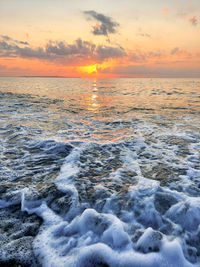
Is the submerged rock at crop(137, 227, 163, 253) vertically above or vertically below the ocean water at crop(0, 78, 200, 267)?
above

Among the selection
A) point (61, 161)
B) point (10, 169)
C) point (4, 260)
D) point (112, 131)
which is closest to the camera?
point (4, 260)

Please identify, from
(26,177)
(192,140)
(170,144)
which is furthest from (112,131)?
(26,177)

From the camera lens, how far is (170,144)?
255 inches

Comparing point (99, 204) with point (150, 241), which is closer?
point (150, 241)

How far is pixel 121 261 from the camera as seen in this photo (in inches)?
86.2

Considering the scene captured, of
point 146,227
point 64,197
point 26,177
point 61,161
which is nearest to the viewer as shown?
point 146,227

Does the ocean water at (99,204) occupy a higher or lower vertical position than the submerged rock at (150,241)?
lower

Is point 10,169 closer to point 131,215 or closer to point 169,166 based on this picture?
point 131,215

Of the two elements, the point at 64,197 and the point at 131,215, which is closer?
the point at 131,215

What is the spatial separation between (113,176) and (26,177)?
7.12ft

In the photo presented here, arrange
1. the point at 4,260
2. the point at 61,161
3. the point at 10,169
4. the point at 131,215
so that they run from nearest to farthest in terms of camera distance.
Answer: the point at 4,260, the point at 131,215, the point at 10,169, the point at 61,161

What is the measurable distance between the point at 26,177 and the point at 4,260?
2123 millimetres

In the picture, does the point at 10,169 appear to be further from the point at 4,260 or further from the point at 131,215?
the point at 131,215

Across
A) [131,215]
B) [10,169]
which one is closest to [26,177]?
[10,169]
